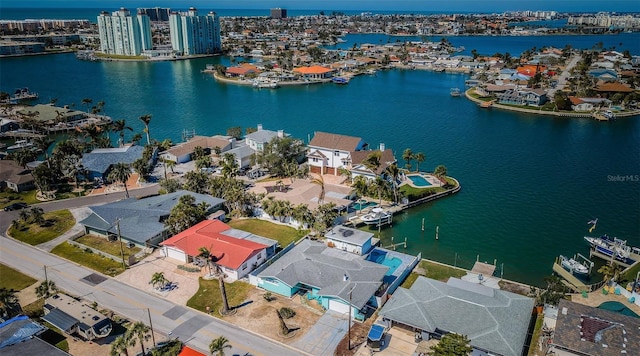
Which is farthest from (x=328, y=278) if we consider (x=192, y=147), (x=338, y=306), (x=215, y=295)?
(x=192, y=147)

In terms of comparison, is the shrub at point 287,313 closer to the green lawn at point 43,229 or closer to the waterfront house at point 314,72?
the green lawn at point 43,229

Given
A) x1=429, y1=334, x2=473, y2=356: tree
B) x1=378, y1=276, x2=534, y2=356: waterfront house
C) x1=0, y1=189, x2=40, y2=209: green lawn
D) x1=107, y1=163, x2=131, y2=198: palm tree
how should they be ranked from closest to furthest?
x1=429, y1=334, x2=473, y2=356: tree → x1=378, y1=276, x2=534, y2=356: waterfront house → x1=107, y1=163, x2=131, y2=198: palm tree → x1=0, y1=189, x2=40, y2=209: green lawn

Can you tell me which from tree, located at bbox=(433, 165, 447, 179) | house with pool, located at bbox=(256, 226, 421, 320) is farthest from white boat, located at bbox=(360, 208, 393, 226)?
tree, located at bbox=(433, 165, 447, 179)

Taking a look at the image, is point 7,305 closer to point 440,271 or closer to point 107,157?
point 107,157

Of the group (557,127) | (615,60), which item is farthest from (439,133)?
(615,60)

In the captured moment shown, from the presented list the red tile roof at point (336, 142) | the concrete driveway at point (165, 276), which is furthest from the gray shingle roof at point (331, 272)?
the red tile roof at point (336, 142)

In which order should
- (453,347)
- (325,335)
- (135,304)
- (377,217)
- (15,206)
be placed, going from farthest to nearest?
(15,206)
(377,217)
(135,304)
(325,335)
(453,347)

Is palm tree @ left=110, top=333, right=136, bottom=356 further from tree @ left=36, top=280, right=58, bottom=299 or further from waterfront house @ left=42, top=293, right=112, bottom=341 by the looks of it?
tree @ left=36, top=280, right=58, bottom=299
